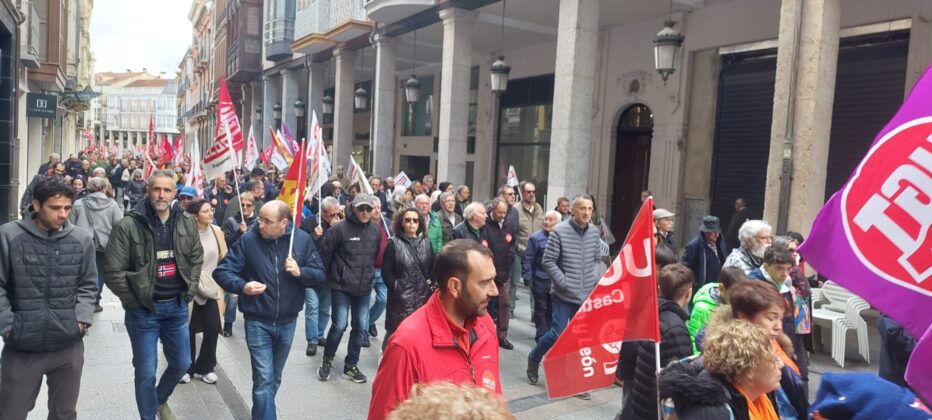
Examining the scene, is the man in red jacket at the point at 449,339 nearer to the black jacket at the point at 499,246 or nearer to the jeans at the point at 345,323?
the jeans at the point at 345,323

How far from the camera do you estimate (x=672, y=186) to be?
14.2m

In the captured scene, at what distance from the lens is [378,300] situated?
25.5ft

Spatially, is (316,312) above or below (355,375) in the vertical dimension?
above

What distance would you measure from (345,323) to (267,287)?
5.87ft

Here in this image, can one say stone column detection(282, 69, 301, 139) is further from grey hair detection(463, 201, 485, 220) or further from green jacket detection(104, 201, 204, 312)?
green jacket detection(104, 201, 204, 312)

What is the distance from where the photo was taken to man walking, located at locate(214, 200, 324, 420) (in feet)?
15.2

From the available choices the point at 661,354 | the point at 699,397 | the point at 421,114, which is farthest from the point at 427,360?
the point at 421,114

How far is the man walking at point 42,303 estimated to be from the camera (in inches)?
151

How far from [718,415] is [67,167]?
20.1 metres

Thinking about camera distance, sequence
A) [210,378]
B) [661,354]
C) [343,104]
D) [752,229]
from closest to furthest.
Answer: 1. [661,354]
2. [752,229]
3. [210,378]
4. [343,104]

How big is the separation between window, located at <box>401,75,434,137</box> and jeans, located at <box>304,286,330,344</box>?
17.7m

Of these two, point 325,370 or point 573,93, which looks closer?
point 325,370

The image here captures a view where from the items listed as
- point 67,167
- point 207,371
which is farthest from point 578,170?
point 67,167

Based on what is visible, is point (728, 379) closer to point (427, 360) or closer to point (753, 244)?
point (427, 360)
